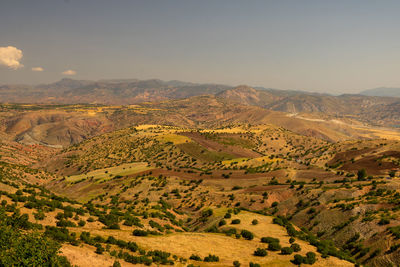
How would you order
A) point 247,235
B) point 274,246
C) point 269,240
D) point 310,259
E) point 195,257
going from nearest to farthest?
point 195,257, point 310,259, point 274,246, point 269,240, point 247,235

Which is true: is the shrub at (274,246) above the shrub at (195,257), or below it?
below

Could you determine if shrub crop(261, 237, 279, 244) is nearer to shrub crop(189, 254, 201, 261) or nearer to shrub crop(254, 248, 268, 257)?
shrub crop(254, 248, 268, 257)

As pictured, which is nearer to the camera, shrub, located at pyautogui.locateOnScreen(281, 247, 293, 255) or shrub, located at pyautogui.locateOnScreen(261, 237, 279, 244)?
shrub, located at pyautogui.locateOnScreen(281, 247, 293, 255)

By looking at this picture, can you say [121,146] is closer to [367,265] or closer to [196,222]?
[196,222]

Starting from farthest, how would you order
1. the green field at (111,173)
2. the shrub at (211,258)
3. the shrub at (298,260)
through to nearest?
1. the green field at (111,173)
2. the shrub at (298,260)
3. the shrub at (211,258)

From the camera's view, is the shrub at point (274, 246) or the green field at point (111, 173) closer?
the shrub at point (274, 246)

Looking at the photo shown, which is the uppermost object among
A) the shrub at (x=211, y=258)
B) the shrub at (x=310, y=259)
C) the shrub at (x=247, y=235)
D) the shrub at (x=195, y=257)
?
the shrub at (x=195, y=257)

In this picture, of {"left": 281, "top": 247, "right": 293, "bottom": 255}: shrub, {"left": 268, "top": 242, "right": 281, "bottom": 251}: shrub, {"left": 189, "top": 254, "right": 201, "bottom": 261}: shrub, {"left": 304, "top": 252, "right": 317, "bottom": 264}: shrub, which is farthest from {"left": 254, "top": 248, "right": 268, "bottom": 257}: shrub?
{"left": 189, "top": 254, "right": 201, "bottom": 261}: shrub

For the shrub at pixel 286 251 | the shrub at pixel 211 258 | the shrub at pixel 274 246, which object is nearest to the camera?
the shrub at pixel 211 258

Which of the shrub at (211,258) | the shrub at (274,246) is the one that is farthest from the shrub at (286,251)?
the shrub at (211,258)

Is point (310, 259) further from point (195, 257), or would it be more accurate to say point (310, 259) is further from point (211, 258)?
point (195, 257)

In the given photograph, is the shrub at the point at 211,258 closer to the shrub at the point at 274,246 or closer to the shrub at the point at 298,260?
the shrub at the point at 274,246

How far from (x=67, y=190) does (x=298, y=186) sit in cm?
8068

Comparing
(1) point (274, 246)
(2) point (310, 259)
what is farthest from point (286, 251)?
(2) point (310, 259)
